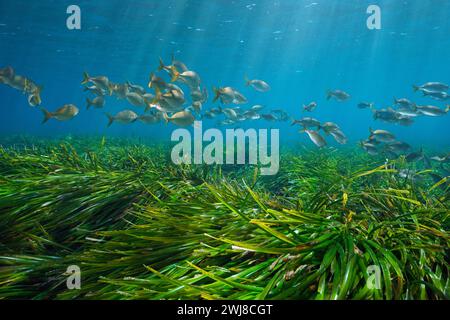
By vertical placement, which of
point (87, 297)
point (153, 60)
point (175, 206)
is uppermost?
point (153, 60)

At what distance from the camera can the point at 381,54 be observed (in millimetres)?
53344

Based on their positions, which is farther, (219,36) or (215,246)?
(219,36)

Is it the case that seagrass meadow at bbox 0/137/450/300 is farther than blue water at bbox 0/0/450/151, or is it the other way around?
blue water at bbox 0/0/450/151

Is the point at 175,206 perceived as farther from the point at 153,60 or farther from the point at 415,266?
the point at 153,60

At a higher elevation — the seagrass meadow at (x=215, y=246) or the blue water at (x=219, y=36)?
the blue water at (x=219, y=36)

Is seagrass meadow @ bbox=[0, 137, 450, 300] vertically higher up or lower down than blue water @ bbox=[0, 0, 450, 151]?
lower down

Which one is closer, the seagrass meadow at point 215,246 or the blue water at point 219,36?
the seagrass meadow at point 215,246

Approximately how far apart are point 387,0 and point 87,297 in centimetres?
3417

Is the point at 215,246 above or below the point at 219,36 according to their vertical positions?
below

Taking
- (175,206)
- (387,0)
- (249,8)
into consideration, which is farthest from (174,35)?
(175,206)
